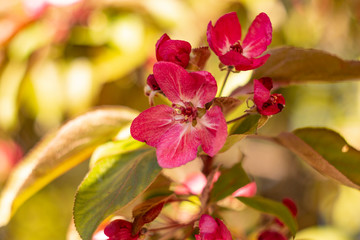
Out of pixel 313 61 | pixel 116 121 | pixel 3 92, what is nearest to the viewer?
pixel 313 61

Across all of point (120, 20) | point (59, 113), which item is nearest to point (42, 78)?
point (59, 113)

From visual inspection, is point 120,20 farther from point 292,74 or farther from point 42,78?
point 292,74

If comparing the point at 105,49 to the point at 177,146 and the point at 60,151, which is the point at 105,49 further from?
the point at 177,146

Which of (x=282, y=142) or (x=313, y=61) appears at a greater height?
(x=313, y=61)

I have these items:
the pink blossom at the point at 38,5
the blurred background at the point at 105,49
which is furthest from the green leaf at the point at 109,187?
the pink blossom at the point at 38,5

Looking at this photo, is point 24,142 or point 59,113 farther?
point 24,142

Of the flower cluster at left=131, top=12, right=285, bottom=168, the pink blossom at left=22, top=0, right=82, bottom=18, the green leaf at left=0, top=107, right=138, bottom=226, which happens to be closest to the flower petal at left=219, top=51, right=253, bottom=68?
the flower cluster at left=131, top=12, right=285, bottom=168

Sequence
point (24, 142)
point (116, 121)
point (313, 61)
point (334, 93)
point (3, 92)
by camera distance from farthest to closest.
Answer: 1. point (334, 93)
2. point (24, 142)
3. point (3, 92)
4. point (116, 121)
5. point (313, 61)

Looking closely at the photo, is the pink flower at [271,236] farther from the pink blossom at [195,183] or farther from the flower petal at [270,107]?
the flower petal at [270,107]
